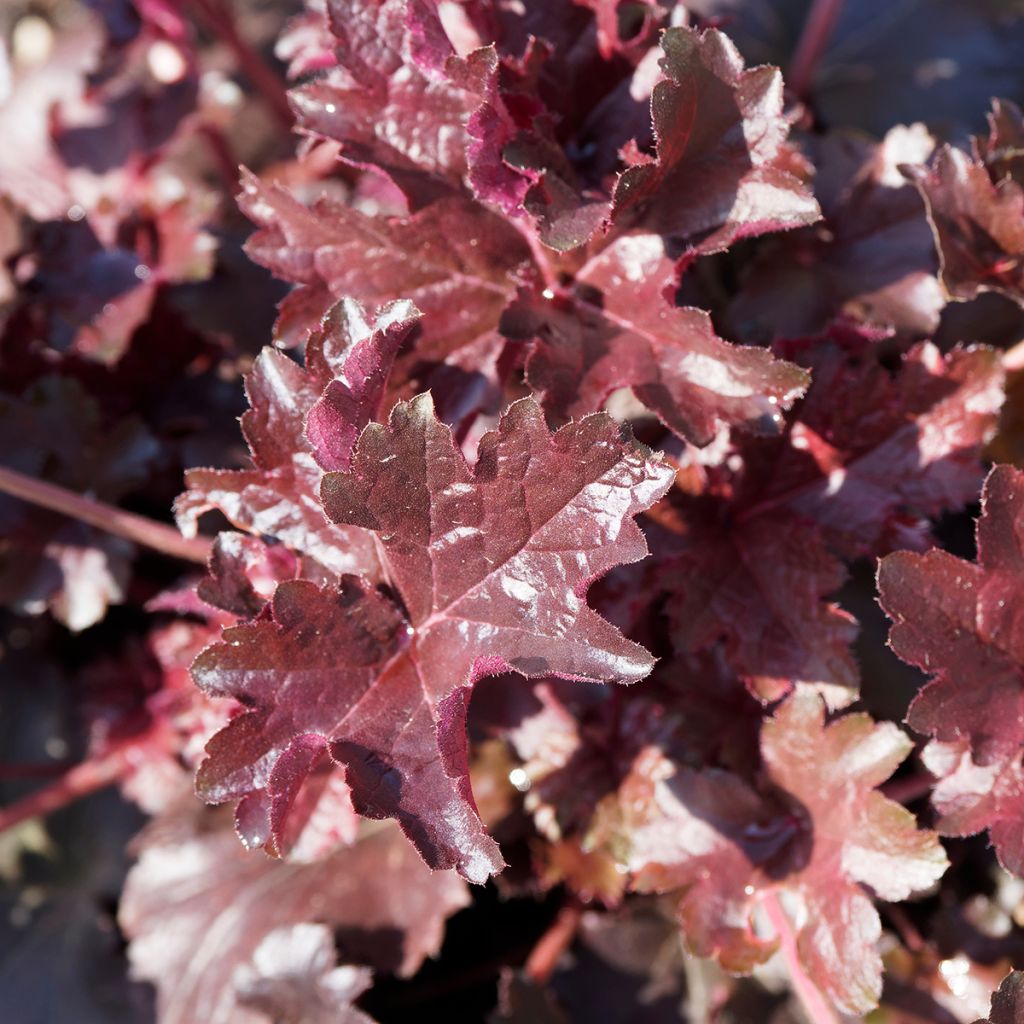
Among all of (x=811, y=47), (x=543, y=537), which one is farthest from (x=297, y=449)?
(x=811, y=47)

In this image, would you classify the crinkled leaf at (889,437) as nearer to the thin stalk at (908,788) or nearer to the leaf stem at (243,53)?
the thin stalk at (908,788)

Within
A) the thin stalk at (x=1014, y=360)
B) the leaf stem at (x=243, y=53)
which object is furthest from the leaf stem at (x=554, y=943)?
the leaf stem at (x=243, y=53)

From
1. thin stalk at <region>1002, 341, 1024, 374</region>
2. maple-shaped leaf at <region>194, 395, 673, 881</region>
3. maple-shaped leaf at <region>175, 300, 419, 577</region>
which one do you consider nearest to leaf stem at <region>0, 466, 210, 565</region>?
maple-shaped leaf at <region>175, 300, 419, 577</region>

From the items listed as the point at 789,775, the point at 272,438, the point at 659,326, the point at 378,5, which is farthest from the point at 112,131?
the point at 789,775

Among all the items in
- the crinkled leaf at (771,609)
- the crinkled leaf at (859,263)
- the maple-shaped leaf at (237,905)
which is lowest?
the maple-shaped leaf at (237,905)

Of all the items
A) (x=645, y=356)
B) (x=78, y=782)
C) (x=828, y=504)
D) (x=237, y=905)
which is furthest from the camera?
(x=78, y=782)

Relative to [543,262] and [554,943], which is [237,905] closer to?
[554,943]
